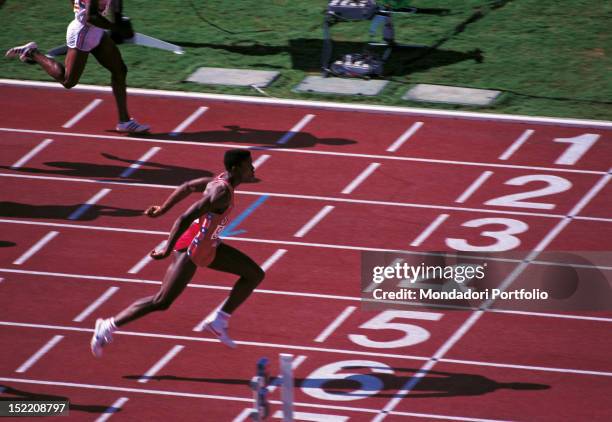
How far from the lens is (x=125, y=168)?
1477 cm

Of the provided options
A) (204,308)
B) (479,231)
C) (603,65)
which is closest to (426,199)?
(479,231)

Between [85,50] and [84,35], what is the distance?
6.5 inches

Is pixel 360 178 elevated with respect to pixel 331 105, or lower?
lower

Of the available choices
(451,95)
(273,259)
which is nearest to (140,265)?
(273,259)

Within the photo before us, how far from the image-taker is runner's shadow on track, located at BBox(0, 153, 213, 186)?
47.6ft

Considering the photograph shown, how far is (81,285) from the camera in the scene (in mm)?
12617

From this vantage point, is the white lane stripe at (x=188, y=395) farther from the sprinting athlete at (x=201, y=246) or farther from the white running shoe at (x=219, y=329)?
the white running shoe at (x=219, y=329)

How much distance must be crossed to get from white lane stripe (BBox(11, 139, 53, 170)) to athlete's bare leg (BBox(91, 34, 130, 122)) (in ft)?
3.05

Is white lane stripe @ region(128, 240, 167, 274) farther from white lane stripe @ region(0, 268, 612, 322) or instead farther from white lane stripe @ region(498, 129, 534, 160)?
white lane stripe @ region(498, 129, 534, 160)

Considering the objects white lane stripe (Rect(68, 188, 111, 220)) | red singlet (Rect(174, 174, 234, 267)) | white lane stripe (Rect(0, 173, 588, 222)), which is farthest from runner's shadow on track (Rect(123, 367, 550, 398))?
white lane stripe (Rect(68, 188, 111, 220))

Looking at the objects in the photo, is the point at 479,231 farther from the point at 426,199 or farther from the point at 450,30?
the point at 450,30

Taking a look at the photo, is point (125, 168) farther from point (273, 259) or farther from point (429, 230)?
point (429, 230)

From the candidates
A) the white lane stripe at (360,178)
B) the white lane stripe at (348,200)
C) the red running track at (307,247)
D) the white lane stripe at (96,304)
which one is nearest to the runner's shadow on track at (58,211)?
the red running track at (307,247)

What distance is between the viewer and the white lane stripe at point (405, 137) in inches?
590
